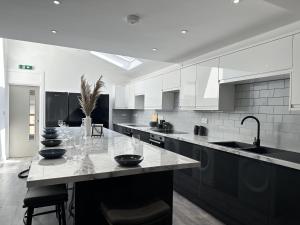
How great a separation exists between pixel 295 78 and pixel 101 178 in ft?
6.57

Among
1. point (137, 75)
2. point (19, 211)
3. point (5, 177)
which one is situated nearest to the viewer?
point (19, 211)

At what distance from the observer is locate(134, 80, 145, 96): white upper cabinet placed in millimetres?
5627

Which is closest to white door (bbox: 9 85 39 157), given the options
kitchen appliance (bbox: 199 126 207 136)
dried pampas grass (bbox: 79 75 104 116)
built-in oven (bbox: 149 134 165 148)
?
built-in oven (bbox: 149 134 165 148)

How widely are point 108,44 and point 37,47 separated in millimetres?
3436

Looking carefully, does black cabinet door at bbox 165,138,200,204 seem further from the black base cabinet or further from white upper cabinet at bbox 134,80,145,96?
white upper cabinet at bbox 134,80,145,96

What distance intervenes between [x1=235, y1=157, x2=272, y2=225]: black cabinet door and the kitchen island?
0.84 meters

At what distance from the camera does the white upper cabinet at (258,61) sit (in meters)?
2.18

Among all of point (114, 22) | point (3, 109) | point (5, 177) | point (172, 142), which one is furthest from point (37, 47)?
point (172, 142)

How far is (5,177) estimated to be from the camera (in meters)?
4.09

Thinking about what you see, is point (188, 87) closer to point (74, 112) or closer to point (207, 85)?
point (207, 85)

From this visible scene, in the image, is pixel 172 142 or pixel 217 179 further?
pixel 172 142

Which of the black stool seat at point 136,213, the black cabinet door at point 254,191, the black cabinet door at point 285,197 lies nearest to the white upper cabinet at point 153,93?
the black cabinet door at point 254,191

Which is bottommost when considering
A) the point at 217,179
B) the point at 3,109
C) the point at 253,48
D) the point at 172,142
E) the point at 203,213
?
the point at 203,213

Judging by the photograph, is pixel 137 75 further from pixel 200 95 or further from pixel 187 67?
pixel 200 95
